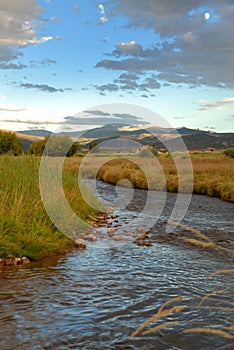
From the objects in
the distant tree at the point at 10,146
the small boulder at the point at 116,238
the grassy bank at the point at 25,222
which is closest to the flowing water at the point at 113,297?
the small boulder at the point at 116,238

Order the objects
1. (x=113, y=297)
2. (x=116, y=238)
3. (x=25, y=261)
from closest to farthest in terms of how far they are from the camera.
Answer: (x=113, y=297) < (x=25, y=261) < (x=116, y=238)

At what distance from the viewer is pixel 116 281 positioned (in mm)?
7828

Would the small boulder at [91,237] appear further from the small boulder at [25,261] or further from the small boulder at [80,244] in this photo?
the small boulder at [25,261]

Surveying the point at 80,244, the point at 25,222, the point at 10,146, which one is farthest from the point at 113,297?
the point at 10,146

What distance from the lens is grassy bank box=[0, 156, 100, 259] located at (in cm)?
920

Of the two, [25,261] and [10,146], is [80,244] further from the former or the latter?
[10,146]

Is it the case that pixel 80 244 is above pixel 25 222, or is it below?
below

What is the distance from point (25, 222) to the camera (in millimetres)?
10328

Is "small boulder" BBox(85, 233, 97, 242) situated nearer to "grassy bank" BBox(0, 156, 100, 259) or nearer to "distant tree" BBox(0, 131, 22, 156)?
"grassy bank" BBox(0, 156, 100, 259)

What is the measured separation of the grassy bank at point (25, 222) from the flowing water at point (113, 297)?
516 millimetres

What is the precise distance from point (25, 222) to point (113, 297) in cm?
422

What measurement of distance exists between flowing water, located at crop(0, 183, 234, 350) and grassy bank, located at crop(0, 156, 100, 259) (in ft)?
1.69

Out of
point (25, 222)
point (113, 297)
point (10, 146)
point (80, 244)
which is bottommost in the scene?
point (113, 297)

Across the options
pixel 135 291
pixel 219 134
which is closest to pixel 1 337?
pixel 135 291
